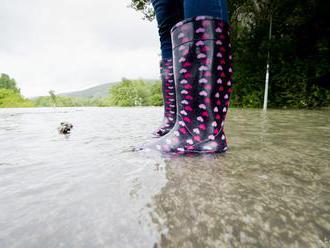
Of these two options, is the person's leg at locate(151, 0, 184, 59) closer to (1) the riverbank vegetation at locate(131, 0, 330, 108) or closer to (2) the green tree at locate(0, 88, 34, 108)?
(1) the riverbank vegetation at locate(131, 0, 330, 108)

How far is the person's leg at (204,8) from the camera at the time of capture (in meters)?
0.89

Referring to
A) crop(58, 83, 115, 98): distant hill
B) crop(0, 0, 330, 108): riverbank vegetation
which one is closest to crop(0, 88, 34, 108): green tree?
Answer: crop(0, 0, 330, 108): riverbank vegetation

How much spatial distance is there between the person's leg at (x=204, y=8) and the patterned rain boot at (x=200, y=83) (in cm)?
7

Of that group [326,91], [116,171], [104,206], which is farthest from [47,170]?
[326,91]

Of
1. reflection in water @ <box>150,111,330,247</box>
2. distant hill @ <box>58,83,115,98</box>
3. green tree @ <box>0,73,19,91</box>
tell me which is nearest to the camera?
reflection in water @ <box>150,111,330,247</box>

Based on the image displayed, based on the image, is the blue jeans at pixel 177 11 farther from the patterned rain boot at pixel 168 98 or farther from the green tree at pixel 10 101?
the green tree at pixel 10 101

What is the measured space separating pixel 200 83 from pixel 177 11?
620mm

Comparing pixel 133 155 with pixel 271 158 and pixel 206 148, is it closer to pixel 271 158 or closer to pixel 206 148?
pixel 206 148

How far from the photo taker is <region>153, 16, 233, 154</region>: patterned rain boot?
0.84 meters

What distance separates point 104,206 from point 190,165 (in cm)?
32

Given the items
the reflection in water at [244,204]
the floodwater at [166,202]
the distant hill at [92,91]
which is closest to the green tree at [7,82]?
the distant hill at [92,91]

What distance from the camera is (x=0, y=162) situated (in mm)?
760

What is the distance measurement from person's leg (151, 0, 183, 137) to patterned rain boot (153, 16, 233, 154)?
427 millimetres

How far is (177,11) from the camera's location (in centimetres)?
126
